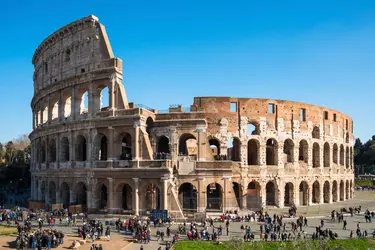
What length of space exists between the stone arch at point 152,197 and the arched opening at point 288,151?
14859mm

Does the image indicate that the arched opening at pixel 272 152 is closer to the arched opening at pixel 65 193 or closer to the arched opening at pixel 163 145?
the arched opening at pixel 163 145

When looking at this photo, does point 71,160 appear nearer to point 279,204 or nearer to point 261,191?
point 261,191

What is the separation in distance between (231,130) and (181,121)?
5.32 m

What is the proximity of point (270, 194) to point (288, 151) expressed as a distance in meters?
5.62

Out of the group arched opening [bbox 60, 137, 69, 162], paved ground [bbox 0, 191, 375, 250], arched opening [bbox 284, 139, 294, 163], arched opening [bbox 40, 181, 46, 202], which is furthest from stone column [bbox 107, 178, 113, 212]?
arched opening [bbox 284, 139, 294, 163]

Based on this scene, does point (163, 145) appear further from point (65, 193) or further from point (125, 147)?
point (65, 193)

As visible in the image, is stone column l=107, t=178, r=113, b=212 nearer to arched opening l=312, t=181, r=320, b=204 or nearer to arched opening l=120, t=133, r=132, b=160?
arched opening l=120, t=133, r=132, b=160

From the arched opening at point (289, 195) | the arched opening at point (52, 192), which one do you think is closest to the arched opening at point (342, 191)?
the arched opening at point (289, 195)

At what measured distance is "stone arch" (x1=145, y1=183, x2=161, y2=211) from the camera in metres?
32.7

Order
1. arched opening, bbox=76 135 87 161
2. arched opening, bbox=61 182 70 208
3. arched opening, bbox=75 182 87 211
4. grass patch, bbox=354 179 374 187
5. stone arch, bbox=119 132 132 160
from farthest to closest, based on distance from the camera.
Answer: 1. grass patch, bbox=354 179 374 187
2. arched opening, bbox=61 182 70 208
3. arched opening, bbox=76 135 87 161
4. arched opening, bbox=75 182 87 211
5. stone arch, bbox=119 132 132 160

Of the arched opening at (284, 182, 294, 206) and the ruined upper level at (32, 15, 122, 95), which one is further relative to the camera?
the arched opening at (284, 182, 294, 206)

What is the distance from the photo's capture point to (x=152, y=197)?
32812mm

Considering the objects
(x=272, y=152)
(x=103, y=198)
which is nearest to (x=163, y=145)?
(x=103, y=198)

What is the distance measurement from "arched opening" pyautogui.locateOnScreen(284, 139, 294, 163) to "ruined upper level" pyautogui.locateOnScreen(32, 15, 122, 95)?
19.1m
